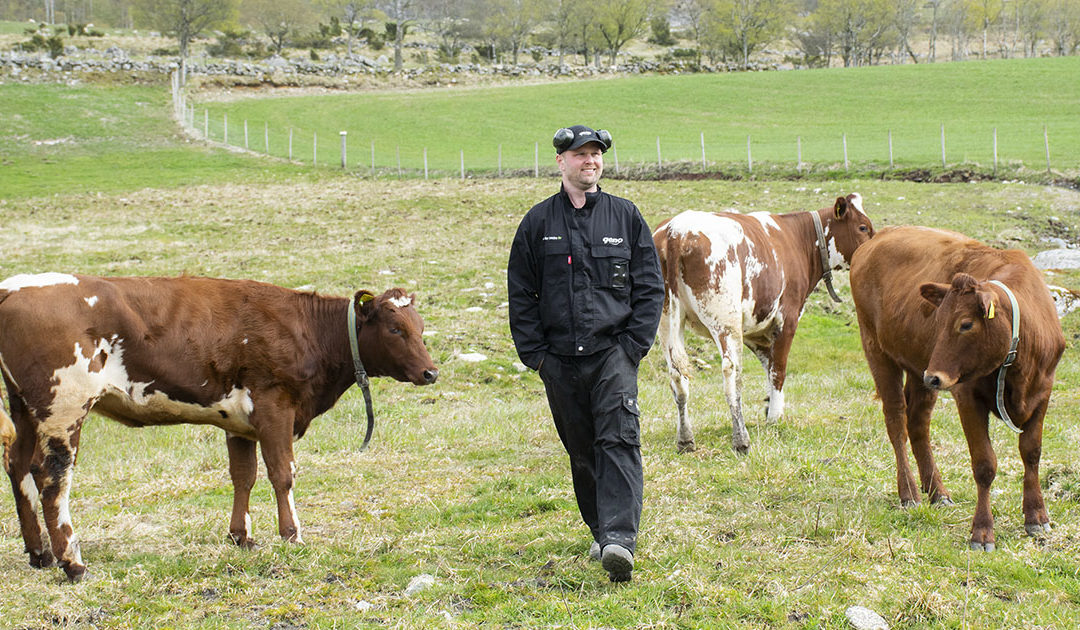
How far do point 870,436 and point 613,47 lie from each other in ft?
300

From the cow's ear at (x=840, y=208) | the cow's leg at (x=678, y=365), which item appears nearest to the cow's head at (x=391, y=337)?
the cow's leg at (x=678, y=365)

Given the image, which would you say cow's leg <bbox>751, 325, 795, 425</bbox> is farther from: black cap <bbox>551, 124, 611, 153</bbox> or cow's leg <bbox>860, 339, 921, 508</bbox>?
black cap <bbox>551, 124, 611, 153</bbox>

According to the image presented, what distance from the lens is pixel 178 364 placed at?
6.80m

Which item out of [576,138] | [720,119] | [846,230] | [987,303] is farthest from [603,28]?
[987,303]

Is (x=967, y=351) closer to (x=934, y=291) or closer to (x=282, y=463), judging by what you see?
(x=934, y=291)

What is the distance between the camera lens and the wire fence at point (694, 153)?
106 feet

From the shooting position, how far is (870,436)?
9164 millimetres

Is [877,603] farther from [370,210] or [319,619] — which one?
[370,210]

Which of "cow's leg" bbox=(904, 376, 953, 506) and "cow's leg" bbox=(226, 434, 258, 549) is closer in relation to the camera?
"cow's leg" bbox=(226, 434, 258, 549)

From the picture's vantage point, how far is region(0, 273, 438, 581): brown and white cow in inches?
245

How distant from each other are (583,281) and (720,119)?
173 feet

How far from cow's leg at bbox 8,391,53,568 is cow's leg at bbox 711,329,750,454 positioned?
5735 millimetres

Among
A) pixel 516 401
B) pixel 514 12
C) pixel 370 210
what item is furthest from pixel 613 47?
pixel 516 401

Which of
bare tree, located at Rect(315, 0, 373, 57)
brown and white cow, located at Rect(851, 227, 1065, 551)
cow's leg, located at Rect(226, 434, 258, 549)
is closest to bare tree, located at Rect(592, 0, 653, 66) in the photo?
bare tree, located at Rect(315, 0, 373, 57)
